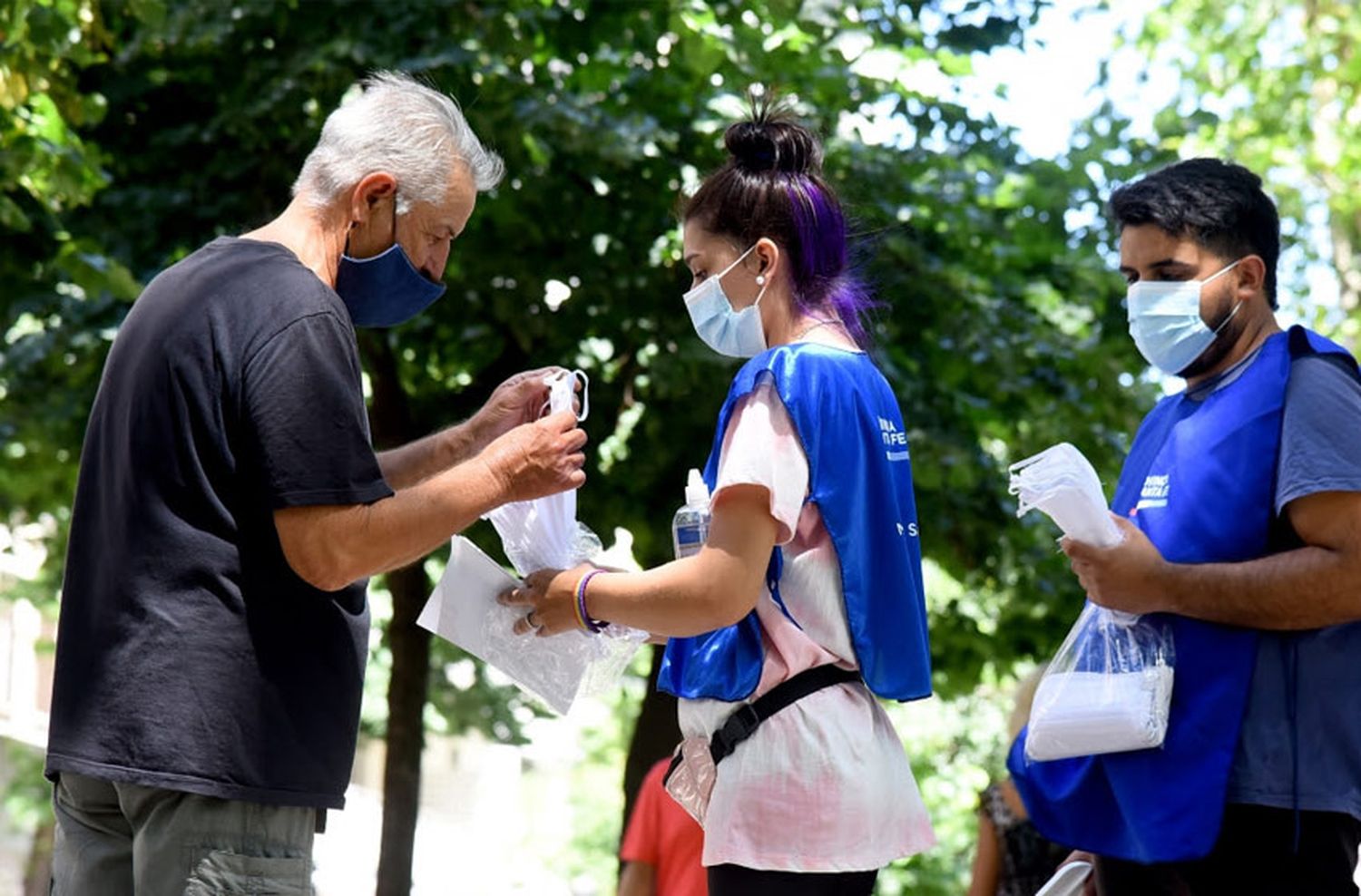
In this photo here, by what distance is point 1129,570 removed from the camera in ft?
10.2

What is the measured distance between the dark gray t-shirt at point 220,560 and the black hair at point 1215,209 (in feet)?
5.28

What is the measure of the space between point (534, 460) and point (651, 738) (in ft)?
19.5

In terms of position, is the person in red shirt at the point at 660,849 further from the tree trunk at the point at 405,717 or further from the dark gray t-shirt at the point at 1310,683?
the tree trunk at the point at 405,717

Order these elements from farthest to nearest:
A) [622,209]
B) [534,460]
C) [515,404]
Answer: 1. [622,209]
2. [515,404]
3. [534,460]

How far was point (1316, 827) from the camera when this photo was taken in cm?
301

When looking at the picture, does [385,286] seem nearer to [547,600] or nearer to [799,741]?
[547,600]

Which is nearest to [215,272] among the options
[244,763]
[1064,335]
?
[244,763]

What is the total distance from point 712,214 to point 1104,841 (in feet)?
4.47

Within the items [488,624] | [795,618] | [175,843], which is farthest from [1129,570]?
A: [175,843]

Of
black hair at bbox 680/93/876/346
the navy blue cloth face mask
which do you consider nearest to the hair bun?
black hair at bbox 680/93/876/346

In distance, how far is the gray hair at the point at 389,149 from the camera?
3.07 m

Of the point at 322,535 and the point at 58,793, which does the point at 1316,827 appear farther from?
the point at 58,793

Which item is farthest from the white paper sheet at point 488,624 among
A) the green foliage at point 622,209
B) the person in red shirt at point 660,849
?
the green foliage at point 622,209

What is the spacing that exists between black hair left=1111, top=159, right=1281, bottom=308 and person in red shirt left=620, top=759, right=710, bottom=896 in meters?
2.45
